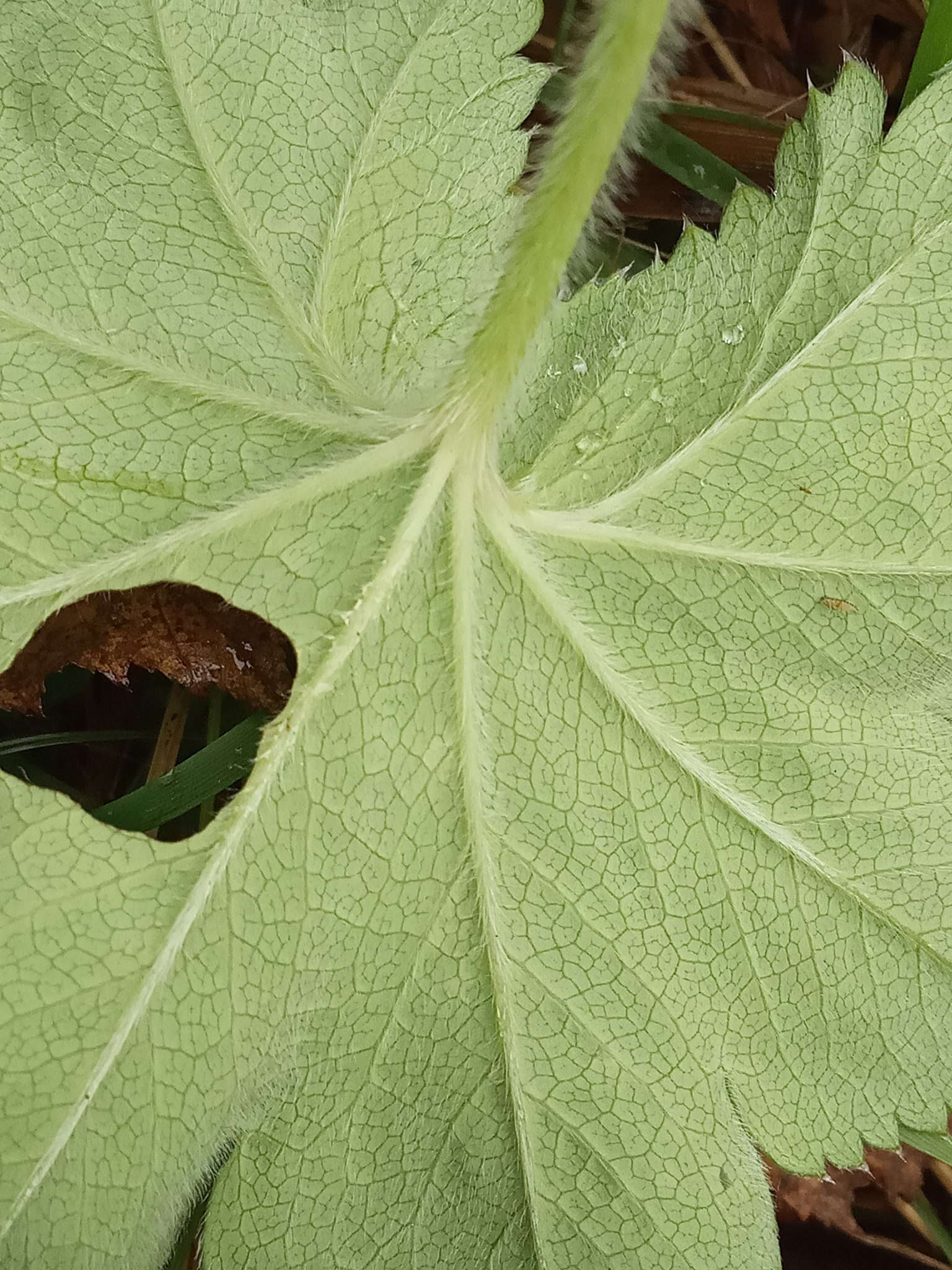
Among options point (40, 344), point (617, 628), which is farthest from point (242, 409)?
point (617, 628)

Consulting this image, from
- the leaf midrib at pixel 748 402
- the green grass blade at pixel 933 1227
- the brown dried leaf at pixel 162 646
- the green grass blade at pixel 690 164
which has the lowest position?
the green grass blade at pixel 933 1227

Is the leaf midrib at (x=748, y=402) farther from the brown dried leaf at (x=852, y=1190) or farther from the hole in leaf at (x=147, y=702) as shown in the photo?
the brown dried leaf at (x=852, y=1190)

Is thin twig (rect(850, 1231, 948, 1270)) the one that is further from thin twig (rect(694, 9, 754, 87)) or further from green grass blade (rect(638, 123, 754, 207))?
thin twig (rect(694, 9, 754, 87))

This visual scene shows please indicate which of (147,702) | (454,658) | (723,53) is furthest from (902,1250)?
(723,53)

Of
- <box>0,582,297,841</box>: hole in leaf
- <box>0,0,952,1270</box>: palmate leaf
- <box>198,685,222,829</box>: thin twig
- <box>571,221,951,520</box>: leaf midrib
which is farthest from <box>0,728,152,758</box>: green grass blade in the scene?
<box>571,221,951,520</box>: leaf midrib

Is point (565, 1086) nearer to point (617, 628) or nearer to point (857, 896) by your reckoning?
point (857, 896)

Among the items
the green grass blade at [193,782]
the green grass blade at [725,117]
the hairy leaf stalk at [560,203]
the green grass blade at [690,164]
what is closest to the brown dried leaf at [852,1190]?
the green grass blade at [193,782]
